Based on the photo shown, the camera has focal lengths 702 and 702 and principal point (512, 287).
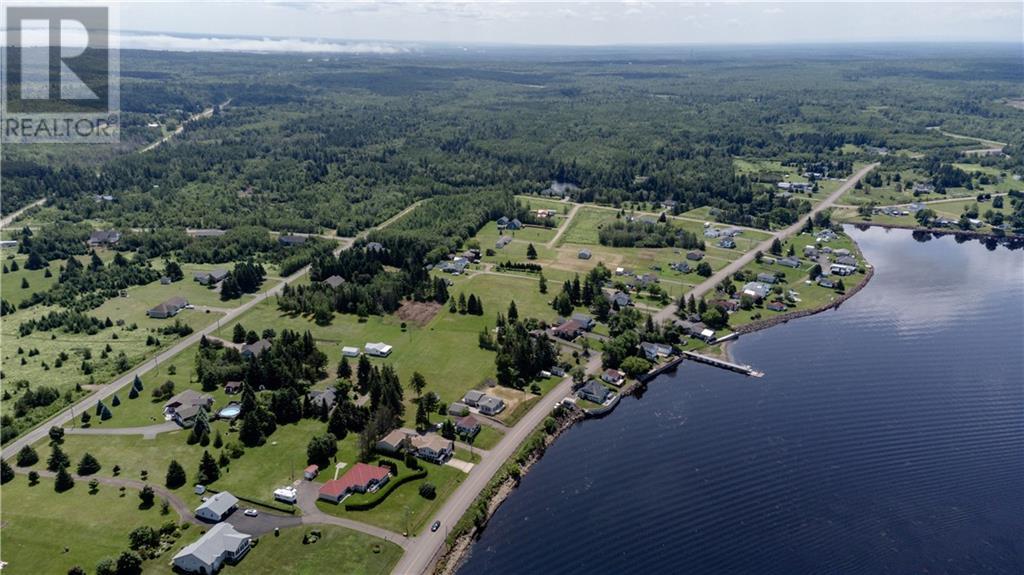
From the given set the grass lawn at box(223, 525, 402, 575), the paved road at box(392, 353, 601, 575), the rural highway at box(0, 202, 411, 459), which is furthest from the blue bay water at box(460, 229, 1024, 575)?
the rural highway at box(0, 202, 411, 459)

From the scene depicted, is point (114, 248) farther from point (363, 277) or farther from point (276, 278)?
point (363, 277)

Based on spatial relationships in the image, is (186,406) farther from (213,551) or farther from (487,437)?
(487,437)

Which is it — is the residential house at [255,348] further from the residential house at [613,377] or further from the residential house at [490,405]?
the residential house at [613,377]

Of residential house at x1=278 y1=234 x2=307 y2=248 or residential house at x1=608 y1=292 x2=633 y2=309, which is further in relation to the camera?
residential house at x1=278 y1=234 x2=307 y2=248

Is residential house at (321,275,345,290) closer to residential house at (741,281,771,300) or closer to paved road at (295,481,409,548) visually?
paved road at (295,481,409,548)

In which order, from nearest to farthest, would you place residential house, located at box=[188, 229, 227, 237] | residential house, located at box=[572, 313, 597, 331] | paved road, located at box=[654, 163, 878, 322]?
residential house, located at box=[572, 313, 597, 331] → paved road, located at box=[654, 163, 878, 322] → residential house, located at box=[188, 229, 227, 237]

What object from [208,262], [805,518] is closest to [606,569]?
[805,518]
